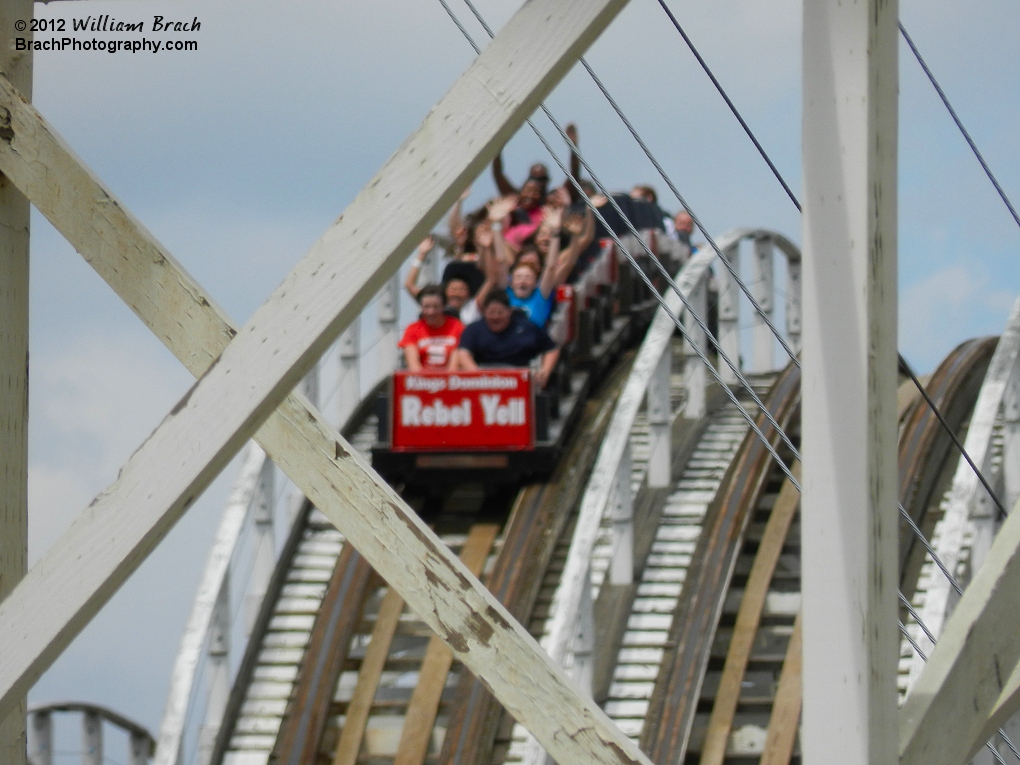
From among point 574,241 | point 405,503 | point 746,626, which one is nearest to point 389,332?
point 574,241

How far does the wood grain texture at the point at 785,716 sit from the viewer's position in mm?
7633

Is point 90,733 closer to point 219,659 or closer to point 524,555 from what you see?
point 219,659

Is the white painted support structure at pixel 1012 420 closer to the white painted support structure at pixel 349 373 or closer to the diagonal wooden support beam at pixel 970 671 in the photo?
the white painted support structure at pixel 349 373

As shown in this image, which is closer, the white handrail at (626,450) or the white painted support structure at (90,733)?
the white painted support structure at (90,733)

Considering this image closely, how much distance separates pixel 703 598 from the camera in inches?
342

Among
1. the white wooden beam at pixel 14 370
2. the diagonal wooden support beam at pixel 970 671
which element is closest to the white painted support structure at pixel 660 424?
the white wooden beam at pixel 14 370

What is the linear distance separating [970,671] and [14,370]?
5.09 feet

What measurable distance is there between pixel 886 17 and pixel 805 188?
0.23 metres

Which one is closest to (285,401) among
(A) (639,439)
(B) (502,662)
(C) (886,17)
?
(B) (502,662)

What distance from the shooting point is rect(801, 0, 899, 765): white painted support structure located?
181 cm

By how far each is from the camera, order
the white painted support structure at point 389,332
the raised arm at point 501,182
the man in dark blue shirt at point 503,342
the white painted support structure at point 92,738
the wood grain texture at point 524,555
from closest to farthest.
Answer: the white painted support structure at point 92,738 < the wood grain texture at point 524,555 < the man in dark blue shirt at point 503,342 < the white painted support structure at point 389,332 < the raised arm at point 501,182

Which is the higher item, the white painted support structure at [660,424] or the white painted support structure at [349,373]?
the white painted support structure at [349,373]

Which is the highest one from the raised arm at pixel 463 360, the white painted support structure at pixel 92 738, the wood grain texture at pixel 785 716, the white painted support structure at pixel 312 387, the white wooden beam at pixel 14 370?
the raised arm at pixel 463 360

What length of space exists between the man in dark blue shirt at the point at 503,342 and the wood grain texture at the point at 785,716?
298cm
